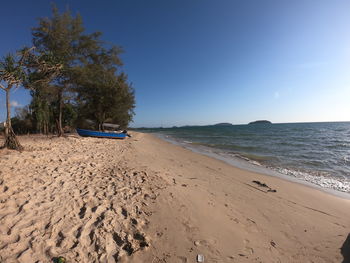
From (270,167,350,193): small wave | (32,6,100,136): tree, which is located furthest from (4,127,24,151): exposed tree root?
(270,167,350,193): small wave

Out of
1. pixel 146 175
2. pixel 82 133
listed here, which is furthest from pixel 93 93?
pixel 146 175

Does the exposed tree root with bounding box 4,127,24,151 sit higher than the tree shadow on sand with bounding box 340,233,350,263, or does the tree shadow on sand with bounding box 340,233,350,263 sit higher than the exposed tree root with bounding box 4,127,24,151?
the exposed tree root with bounding box 4,127,24,151

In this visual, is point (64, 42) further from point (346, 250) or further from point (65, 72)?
point (346, 250)

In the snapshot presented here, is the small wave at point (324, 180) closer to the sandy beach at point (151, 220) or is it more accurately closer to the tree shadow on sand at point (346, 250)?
the sandy beach at point (151, 220)

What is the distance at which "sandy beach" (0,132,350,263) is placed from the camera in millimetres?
2631

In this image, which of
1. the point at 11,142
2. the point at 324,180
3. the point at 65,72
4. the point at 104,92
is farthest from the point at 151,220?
the point at 104,92

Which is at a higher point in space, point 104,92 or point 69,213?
point 104,92

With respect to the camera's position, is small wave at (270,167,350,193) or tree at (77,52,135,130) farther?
tree at (77,52,135,130)

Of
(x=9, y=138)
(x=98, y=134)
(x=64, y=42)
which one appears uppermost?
(x=64, y=42)

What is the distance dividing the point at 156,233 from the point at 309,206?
519 centimetres

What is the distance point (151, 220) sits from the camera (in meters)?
3.40

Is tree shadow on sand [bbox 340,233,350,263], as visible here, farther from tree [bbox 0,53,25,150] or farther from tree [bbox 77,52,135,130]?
tree [bbox 77,52,135,130]

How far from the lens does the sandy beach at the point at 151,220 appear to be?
104 inches

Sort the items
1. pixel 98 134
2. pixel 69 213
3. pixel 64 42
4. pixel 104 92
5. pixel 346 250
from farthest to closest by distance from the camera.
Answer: pixel 104 92, pixel 98 134, pixel 64 42, pixel 69 213, pixel 346 250
